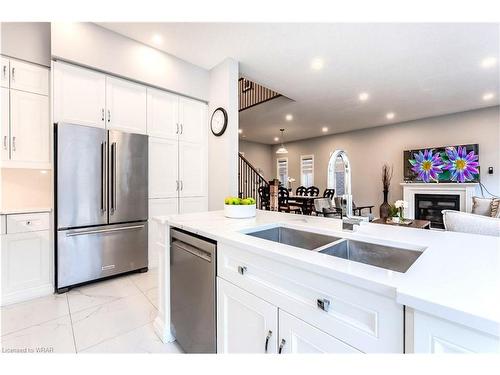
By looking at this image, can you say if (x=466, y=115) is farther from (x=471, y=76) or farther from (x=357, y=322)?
(x=357, y=322)

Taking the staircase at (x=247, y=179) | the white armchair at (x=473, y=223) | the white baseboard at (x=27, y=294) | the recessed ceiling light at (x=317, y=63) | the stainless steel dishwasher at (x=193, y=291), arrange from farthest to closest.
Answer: the staircase at (x=247, y=179) < the recessed ceiling light at (x=317, y=63) < the white baseboard at (x=27, y=294) < the white armchair at (x=473, y=223) < the stainless steel dishwasher at (x=193, y=291)

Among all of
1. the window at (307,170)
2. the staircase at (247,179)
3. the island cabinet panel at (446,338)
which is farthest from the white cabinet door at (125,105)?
the window at (307,170)

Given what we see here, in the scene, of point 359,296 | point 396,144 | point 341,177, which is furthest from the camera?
point 396,144

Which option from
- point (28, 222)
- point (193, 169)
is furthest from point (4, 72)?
point (193, 169)

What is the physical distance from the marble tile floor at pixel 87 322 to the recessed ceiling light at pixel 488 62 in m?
4.91

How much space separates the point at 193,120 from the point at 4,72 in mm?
1958

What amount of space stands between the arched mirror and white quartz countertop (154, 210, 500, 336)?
23cm

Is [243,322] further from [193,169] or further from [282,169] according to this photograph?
[282,169]

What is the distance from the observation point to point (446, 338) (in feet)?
1.84

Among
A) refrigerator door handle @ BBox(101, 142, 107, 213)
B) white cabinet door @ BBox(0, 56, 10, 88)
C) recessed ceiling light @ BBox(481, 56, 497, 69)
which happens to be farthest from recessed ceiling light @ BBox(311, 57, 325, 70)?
white cabinet door @ BBox(0, 56, 10, 88)

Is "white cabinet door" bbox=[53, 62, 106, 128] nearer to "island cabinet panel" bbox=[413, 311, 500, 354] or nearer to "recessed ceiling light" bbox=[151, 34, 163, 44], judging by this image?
"recessed ceiling light" bbox=[151, 34, 163, 44]

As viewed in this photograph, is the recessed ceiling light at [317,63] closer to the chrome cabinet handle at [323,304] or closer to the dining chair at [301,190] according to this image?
the chrome cabinet handle at [323,304]

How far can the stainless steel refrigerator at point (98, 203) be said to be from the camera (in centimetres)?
237

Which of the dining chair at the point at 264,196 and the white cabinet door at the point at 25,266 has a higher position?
the dining chair at the point at 264,196
